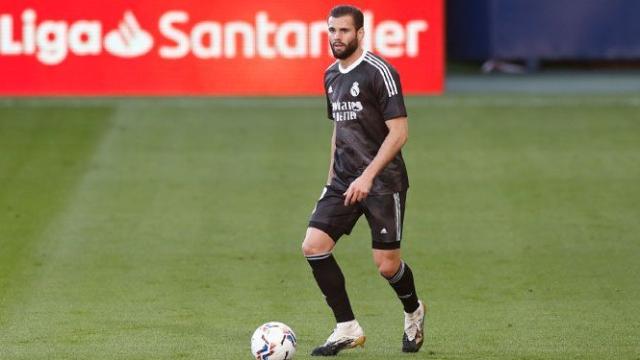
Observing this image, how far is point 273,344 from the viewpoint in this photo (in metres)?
8.41

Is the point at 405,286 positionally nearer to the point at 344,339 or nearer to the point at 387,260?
the point at 387,260

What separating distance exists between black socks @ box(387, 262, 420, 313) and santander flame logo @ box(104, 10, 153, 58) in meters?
11.1

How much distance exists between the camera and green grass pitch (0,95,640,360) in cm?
970

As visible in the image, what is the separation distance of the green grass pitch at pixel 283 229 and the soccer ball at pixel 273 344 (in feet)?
1.57

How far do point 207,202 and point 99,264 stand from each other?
8.81ft

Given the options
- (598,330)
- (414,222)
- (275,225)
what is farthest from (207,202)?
(598,330)

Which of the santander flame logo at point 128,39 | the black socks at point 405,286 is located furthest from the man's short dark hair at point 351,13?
the santander flame logo at point 128,39

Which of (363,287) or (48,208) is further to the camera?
(48,208)

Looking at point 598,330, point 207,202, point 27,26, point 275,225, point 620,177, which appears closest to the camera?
point 598,330

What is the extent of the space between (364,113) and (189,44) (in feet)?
36.8

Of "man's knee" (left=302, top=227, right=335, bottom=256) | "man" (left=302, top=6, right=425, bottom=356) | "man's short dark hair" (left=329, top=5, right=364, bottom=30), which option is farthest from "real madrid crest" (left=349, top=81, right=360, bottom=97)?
"man's knee" (left=302, top=227, right=335, bottom=256)

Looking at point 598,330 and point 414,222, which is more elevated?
point 598,330

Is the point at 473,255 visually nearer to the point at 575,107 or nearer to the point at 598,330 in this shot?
the point at 598,330

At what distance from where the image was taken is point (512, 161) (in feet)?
54.1
